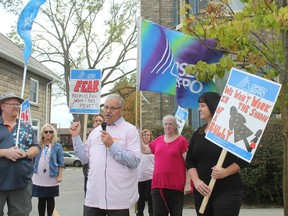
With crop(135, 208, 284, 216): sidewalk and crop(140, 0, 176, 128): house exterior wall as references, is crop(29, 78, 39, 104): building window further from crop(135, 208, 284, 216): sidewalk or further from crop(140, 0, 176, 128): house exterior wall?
crop(135, 208, 284, 216): sidewalk

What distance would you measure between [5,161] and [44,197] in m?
2.37

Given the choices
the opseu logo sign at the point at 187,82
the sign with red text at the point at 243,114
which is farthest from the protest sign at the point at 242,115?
the opseu logo sign at the point at 187,82

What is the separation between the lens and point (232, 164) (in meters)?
4.05

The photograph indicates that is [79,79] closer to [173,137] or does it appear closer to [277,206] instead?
[173,137]

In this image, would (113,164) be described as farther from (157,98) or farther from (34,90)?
(34,90)

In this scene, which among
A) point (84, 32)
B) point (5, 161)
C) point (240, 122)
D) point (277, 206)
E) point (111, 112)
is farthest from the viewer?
point (84, 32)

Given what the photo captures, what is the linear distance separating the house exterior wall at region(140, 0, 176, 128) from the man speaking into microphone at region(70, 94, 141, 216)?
1028 cm

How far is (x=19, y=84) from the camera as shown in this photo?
20.9 metres

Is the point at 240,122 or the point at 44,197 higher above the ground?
the point at 240,122

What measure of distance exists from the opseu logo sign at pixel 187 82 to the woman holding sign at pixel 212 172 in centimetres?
169

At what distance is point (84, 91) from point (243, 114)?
12.4 ft

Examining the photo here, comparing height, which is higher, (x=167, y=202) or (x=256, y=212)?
(x=167, y=202)

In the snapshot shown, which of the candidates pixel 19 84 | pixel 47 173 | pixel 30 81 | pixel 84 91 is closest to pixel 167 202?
pixel 47 173

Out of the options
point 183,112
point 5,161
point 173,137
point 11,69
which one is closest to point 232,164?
point 173,137
